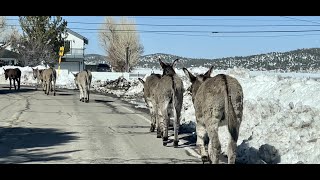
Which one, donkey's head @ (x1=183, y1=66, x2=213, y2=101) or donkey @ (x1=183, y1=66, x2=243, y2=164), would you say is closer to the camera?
donkey @ (x1=183, y1=66, x2=243, y2=164)

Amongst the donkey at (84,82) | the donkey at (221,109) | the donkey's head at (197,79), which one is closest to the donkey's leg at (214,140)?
the donkey at (221,109)

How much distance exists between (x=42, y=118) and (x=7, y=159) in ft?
25.7

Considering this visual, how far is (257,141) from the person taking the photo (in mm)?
9609

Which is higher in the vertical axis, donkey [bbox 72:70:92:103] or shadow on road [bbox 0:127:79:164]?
donkey [bbox 72:70:92:103]

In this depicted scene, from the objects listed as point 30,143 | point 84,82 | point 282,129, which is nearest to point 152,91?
point 30,143

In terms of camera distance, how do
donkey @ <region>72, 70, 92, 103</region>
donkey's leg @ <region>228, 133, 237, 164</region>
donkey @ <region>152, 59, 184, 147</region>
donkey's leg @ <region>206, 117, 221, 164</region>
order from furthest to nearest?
donkey @ <region>72, 70, 92, 103</region>, donkey @ <region>152, 59, 184, 147</region>, donkey's leg @ <region>206, 117, 221, 164</region>, donkey's leg @ <region>228, 133, 237, 164</region>

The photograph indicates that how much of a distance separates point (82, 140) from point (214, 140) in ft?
16.4

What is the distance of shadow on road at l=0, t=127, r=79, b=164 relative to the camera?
8.84 metres

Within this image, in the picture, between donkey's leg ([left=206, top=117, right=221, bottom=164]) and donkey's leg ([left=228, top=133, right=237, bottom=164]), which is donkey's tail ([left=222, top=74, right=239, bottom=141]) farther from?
donkey's leg ([left=206, top=117, right=221, bottom=164])

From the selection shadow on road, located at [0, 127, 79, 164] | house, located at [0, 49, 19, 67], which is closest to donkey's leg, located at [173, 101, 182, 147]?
shadow on road, located at [0, 127, 79, 164]

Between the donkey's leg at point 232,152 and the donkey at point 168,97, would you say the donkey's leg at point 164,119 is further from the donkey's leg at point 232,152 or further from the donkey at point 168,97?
the donkey's leg at point 232,152
